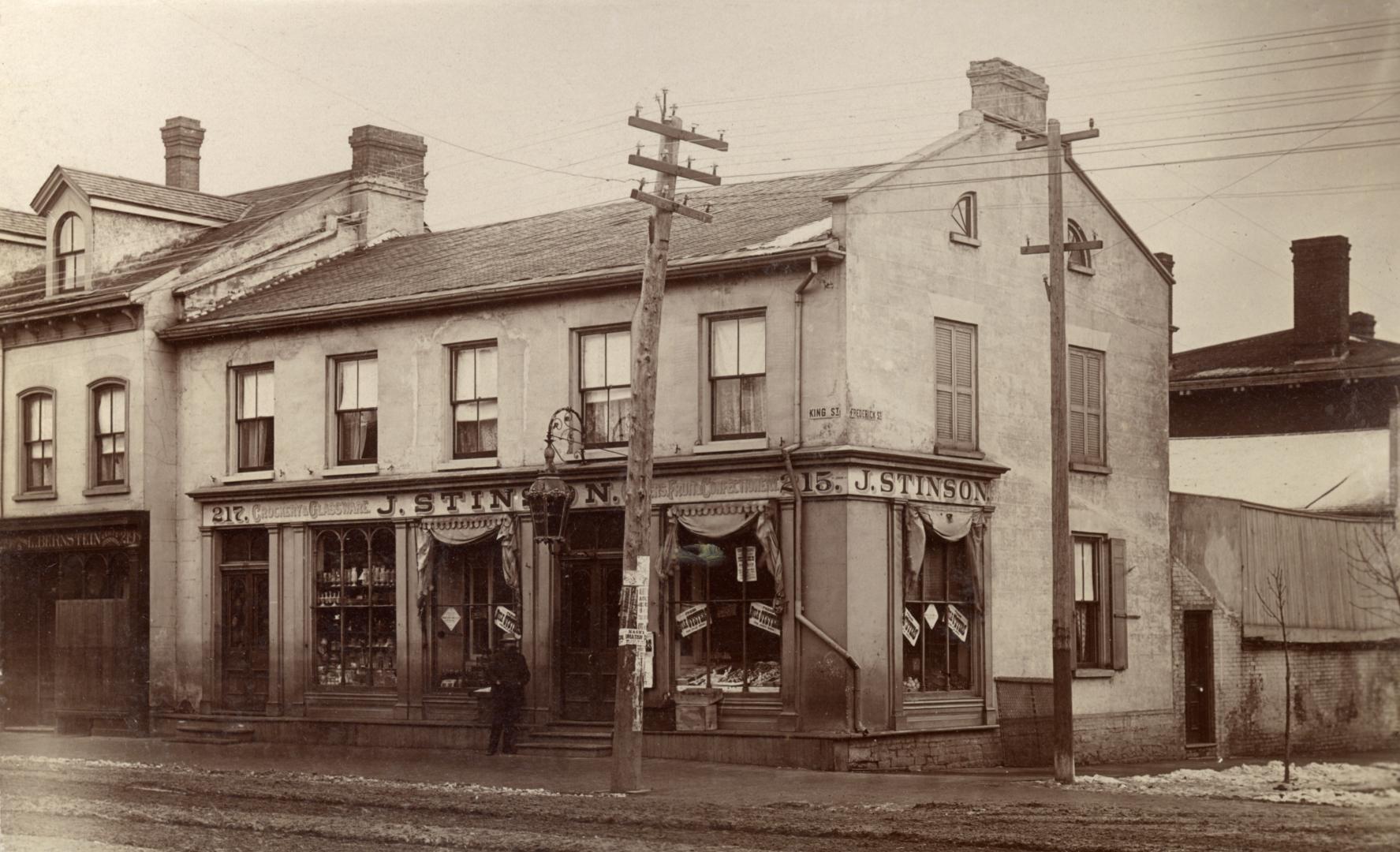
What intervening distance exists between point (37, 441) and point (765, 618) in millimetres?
15017

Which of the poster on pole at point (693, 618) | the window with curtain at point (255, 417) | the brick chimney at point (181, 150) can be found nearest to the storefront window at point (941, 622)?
the poster on pole at point (693, 618)

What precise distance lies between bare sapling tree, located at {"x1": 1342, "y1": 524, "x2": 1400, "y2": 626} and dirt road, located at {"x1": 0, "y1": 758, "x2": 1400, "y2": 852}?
29.3ft

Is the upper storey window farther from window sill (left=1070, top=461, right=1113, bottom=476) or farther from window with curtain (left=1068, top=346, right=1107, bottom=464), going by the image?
window sill (left=1070, top=461, right=1113, bottom=476)

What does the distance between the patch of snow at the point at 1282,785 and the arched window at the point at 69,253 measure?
62.9 ft

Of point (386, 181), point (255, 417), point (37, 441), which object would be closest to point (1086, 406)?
point (255, 417)

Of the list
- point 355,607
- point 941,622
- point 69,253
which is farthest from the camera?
point 69,253

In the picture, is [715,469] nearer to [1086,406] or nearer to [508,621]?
[508,621]

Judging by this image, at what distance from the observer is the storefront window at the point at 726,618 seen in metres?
22.9

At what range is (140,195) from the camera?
31250mm

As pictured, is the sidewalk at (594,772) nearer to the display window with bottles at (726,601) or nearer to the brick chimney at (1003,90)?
the display window with bottles at (726,601)

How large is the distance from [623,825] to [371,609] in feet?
39.2

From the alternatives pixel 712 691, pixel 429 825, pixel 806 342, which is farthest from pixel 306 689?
pixel 429 825

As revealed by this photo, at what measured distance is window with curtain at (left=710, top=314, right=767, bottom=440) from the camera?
76.1 ft

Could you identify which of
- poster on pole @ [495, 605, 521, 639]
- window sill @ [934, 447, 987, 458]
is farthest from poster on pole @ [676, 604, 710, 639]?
window sill @ [934, 447, 987, 458]
